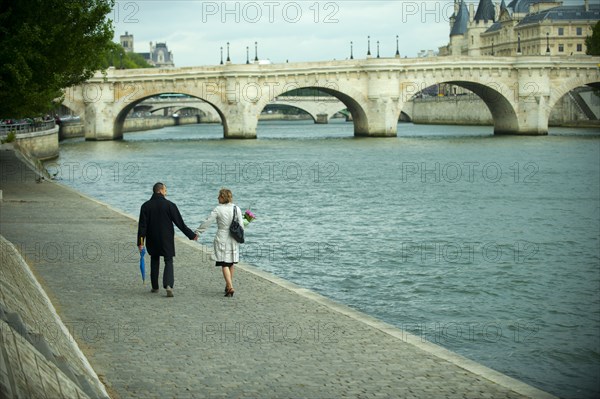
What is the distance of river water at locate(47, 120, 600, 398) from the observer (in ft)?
48.3

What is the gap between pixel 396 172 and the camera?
47.2 metres

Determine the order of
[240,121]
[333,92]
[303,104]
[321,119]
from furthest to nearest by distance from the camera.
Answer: [321,119]
[303,104]
[333,92]
[240,121]

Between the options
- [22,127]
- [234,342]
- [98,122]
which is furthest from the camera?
[98,122]

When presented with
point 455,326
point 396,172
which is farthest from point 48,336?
point 396,172

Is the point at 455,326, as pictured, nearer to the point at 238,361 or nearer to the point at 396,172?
the point at 238,361

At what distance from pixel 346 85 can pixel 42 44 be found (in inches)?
2202

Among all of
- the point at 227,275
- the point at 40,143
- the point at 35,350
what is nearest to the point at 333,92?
the point at 40,143

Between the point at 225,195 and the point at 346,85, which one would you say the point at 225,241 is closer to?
the point at 225,195

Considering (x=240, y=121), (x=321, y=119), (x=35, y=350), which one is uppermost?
(x=240, y=121)

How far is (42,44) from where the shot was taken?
81.5ft

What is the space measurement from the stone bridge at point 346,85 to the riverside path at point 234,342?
205 ft

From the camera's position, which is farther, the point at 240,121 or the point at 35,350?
the point at 240,121

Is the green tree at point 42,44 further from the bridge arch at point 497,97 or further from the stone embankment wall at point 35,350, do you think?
the bridge arch at point 497,97

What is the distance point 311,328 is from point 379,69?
68771mm
